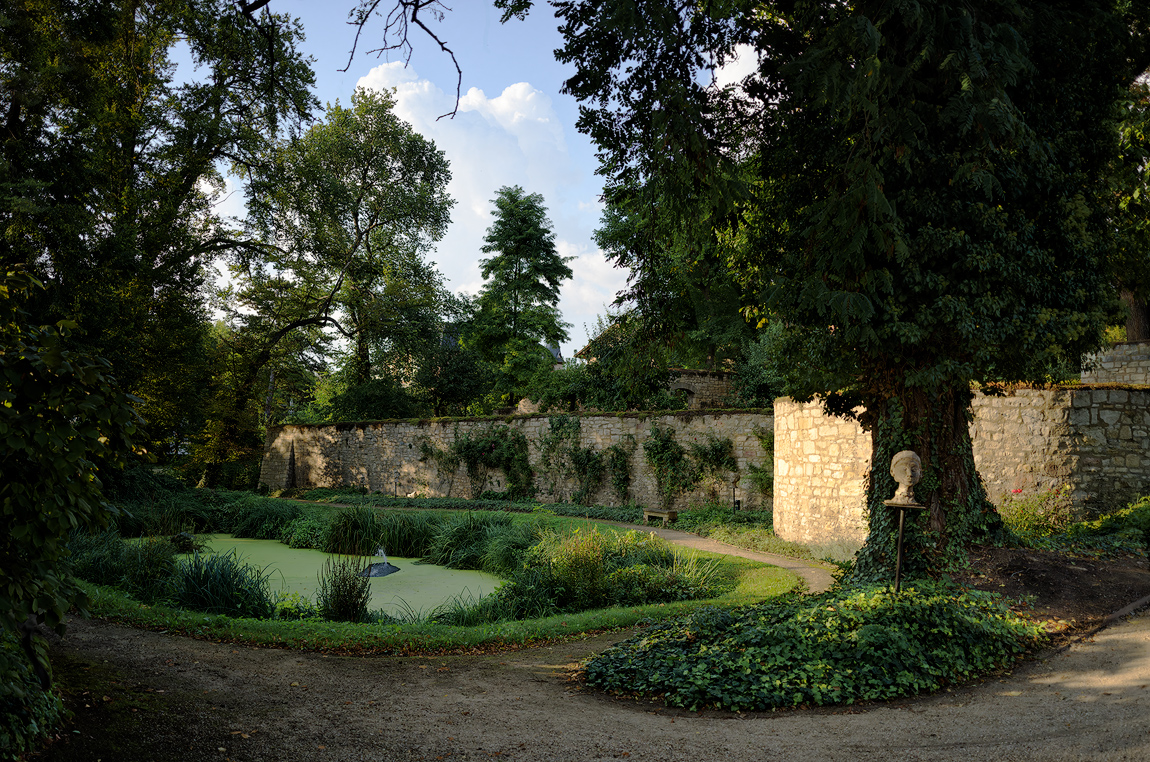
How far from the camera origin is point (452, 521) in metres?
11.6

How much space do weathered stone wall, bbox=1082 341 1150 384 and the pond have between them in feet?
43.6

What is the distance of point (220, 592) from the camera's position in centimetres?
692

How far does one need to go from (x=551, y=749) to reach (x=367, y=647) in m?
2.75

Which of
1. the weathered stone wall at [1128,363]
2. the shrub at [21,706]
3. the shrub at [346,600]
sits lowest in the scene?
the shrub at [346,600]

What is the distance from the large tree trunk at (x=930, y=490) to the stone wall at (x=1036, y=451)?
6.83ft

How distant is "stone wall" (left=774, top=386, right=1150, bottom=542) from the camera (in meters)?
8.12

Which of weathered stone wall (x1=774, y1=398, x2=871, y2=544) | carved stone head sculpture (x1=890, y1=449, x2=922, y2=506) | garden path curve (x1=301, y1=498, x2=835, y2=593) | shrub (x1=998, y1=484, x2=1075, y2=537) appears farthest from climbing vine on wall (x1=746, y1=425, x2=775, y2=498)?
carved stone head sculpture (x1=890, y1=449, x2=922, y2=506)

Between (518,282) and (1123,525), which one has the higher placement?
(518,282)

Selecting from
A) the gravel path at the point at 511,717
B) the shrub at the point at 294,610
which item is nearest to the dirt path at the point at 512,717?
the gravel path at the point at 511,717

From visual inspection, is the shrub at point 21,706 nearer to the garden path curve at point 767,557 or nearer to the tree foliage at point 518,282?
the garden path curve at point 767,557

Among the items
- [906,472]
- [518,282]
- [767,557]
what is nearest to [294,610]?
[906,472]

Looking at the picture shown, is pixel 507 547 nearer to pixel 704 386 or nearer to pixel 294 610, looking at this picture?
pixel 294 610

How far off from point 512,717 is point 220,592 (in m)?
4.43

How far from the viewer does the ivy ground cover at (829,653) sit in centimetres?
440
